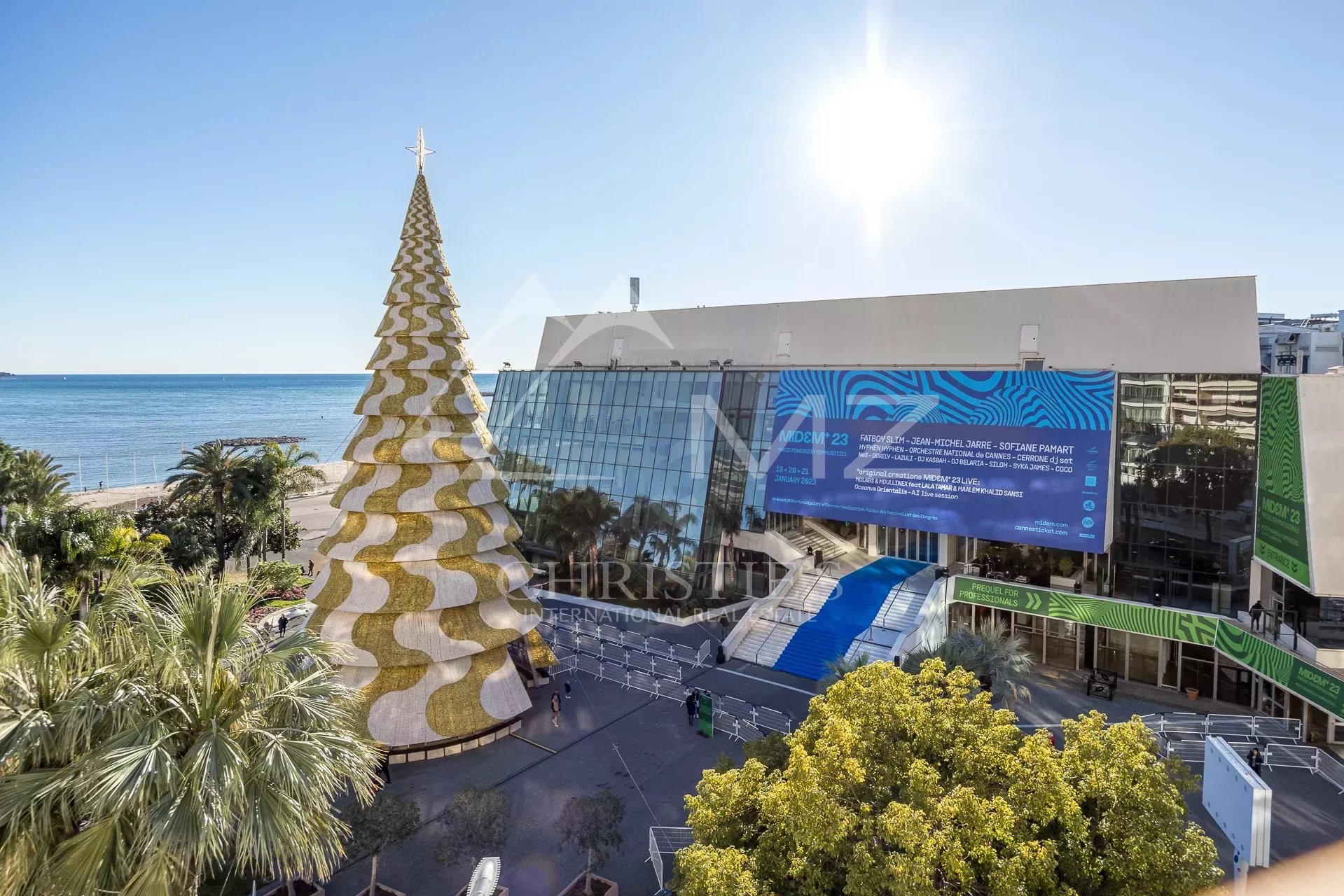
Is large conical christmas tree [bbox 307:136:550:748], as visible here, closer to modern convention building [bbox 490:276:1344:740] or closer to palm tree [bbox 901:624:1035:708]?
modern convention building [bbox 490:276:1344:740]

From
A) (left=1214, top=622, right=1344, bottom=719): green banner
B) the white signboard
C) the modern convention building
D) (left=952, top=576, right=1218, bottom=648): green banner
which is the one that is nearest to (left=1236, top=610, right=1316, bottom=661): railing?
the modern convention building

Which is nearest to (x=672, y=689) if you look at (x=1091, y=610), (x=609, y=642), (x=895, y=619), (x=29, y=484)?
(x=609, y=642)

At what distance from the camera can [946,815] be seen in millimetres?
9195

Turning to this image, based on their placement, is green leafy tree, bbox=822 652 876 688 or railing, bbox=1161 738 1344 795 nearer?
railing, bbox=1161 738 1344 795

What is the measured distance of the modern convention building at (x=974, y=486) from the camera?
24.5m

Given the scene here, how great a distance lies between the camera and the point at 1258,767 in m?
20.2

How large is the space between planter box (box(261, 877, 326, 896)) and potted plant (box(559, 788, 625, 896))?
4.80 metres

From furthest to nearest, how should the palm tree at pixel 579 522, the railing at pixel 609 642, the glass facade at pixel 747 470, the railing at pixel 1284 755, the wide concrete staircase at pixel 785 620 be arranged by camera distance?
→ the palm tree at pixel 579 522 → the railing at pixel 609 642 → the wide concrete staircase at pixel 785 620 → the glass facade at pixel 747 470 → the railing at pixel 1284 755

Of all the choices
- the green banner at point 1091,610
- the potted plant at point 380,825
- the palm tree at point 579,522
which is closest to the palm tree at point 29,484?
the palm tree at point 579,522

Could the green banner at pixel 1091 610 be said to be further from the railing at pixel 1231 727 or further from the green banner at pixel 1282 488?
the green banner at pixel 1282 488

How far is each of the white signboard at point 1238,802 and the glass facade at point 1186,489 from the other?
11.9 m

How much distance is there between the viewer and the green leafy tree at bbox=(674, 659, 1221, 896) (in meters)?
8.91

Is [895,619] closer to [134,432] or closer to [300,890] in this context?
[300,890]

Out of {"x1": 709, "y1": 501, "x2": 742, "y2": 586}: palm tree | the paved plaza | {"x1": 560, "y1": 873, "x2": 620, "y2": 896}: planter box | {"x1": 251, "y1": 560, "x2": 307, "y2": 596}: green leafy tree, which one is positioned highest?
{"x1": 709, "y1": 501, "x2": 742, "y2": 586}: palm tree
